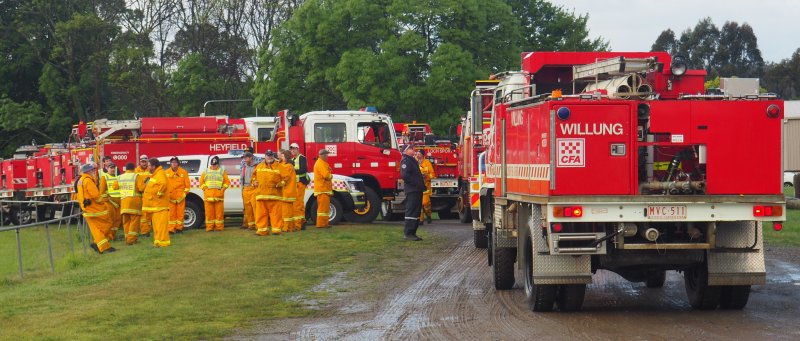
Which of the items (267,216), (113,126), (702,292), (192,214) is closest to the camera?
(702,292)

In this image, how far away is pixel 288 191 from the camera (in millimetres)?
24109

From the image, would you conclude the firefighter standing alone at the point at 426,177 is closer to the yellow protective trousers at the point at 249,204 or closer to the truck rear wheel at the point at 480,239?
the yellow protective trousers at the point at 249,204

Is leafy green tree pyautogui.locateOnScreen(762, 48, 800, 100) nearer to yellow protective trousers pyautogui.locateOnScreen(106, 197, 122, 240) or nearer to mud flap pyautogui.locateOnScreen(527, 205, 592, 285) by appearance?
yellow protective trousers pyautogui.locateOnScreen(106, 197, 122, 240)

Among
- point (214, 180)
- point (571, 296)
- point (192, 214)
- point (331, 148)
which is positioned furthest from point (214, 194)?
point (571, 296)

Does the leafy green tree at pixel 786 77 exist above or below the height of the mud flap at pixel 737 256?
above

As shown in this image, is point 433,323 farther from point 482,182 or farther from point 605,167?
point 482,182

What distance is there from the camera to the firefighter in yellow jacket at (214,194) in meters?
25.1

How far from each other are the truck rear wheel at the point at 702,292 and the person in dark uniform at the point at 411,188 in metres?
10.1

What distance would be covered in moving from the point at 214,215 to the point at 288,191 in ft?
6.92

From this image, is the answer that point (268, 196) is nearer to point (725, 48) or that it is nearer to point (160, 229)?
point (160, 229)

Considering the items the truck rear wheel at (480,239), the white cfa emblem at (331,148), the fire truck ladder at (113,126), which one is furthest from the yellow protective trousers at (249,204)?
the fire truck ladder at (113,126)

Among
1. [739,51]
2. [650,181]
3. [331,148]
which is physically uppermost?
[739,51]

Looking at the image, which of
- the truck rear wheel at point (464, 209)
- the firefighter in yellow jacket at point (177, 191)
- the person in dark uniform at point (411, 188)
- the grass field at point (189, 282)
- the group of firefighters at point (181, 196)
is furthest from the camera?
the truck rear wheel at point (464, 209)

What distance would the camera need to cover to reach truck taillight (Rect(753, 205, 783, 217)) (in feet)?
36.1
